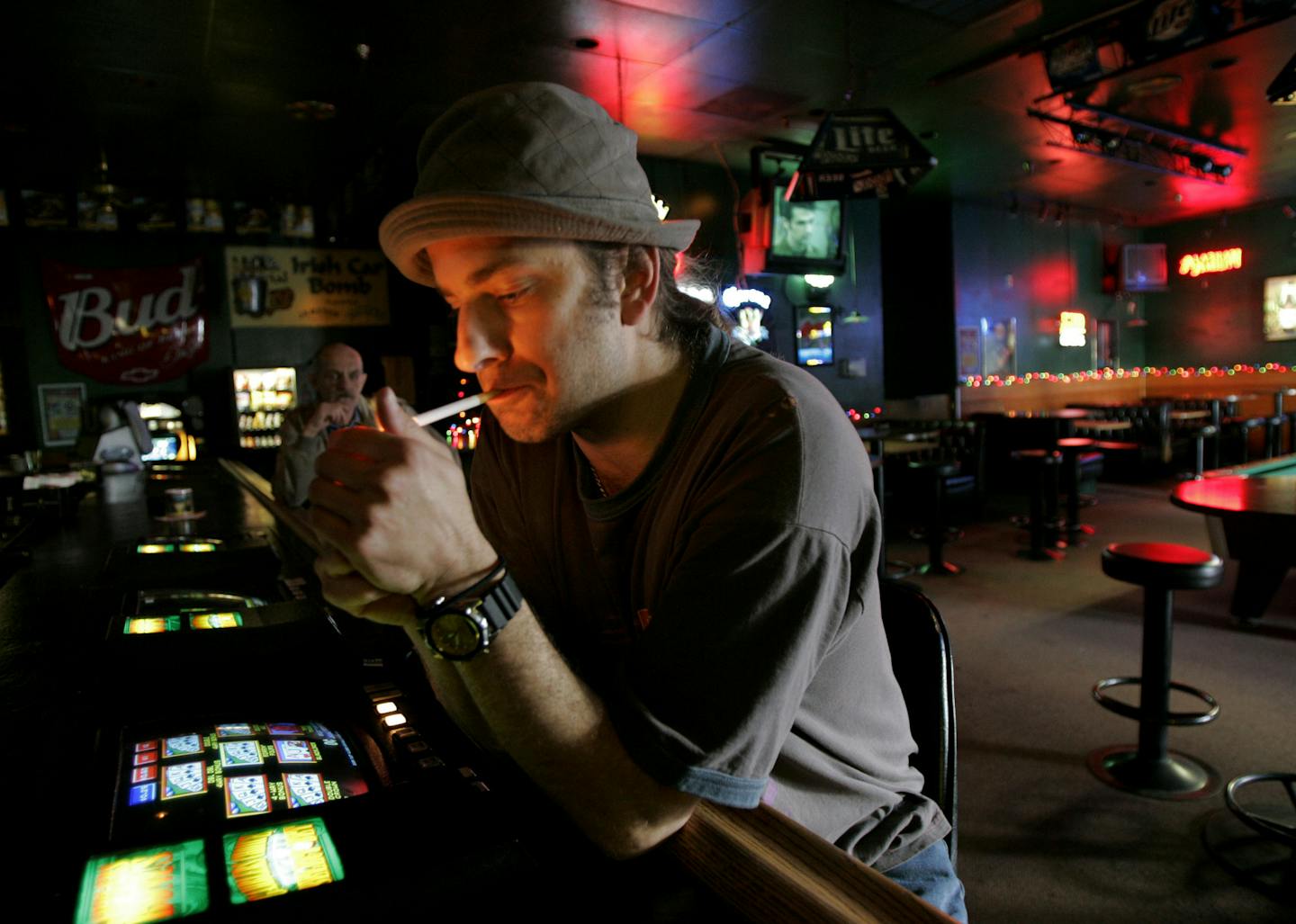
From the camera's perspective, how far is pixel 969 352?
10.2 m

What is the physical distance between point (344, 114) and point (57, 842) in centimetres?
568

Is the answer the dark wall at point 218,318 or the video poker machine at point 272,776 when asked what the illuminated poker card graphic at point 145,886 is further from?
the dark wall at point 218,318

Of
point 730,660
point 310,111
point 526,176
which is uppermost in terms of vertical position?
point 310,111

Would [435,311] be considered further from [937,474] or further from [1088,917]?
[1088,917]

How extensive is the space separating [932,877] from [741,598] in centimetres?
60

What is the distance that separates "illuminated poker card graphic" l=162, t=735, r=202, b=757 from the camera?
2.96 feet

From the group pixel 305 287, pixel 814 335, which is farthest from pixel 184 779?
pixel 814 335

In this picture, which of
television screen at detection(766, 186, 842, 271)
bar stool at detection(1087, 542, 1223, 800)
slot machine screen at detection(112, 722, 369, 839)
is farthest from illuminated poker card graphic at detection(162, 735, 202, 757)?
television screen at detection(766, 186, 842, 271)

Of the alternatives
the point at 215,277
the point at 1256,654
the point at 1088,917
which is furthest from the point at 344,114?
the point at 1256,654

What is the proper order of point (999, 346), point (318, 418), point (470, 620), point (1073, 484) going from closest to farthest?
point (470, 620), point (318, 418), point (1073, 484), point (999, 346)

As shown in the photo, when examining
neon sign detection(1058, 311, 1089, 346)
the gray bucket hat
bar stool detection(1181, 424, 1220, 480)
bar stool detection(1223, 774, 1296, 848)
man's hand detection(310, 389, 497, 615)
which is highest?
neon sign detection(1058, 311, 1089, 346)

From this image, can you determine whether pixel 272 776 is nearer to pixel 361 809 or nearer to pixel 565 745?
pixel 361 809

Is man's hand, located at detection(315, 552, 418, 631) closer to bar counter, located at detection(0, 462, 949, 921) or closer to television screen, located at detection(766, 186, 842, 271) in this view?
bar counter, located at detection(0, 462, 949, 921)

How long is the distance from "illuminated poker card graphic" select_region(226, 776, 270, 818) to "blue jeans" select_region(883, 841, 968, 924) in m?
0.79
